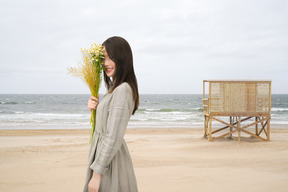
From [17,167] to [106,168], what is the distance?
536 cm

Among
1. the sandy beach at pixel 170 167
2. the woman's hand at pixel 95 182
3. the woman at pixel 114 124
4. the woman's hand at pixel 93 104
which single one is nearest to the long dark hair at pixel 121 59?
the woman at pixel 114 124

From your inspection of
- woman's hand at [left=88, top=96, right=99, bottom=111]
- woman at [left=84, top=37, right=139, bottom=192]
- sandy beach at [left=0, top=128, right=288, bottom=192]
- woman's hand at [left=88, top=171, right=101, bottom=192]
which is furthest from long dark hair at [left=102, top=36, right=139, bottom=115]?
sandy beach at [left=0, top=128, right=288, bottom=192]

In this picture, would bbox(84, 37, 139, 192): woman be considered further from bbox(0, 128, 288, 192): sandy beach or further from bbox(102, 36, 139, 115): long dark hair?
bbox(0, 128, 288, 192): sandy beach

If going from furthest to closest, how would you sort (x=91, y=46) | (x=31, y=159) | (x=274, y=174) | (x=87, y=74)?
(x=31, y=159) < (x=274, y=174) < (x=87, y=74) < (x=91, y=46)

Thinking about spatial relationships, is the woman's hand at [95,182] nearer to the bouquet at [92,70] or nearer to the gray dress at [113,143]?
the gray dress at [113,143]

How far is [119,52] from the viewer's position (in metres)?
1.84

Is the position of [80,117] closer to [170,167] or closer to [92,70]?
[170,167]

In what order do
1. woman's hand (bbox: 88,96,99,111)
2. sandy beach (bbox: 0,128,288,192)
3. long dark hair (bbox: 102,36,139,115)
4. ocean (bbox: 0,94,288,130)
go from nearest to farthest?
long dark hair (bbox: 102,36,139,115)
woman's hand (bbox: 88,96,99,111)
sandy beach (bbox: 0,128,288,192)
ocean (bbox: 0,94,288,130)

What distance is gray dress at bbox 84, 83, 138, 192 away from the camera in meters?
1.72

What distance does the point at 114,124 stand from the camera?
1.71 m

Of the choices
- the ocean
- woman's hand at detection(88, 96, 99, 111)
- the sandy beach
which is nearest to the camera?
woman's hand at detection(88, 96, 99, 111)

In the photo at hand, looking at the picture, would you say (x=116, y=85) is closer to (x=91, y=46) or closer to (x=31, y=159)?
(x=91, y=46)

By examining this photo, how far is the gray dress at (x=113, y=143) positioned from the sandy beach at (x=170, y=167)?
314 cm

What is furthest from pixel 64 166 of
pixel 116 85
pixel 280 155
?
pixel 280 155
